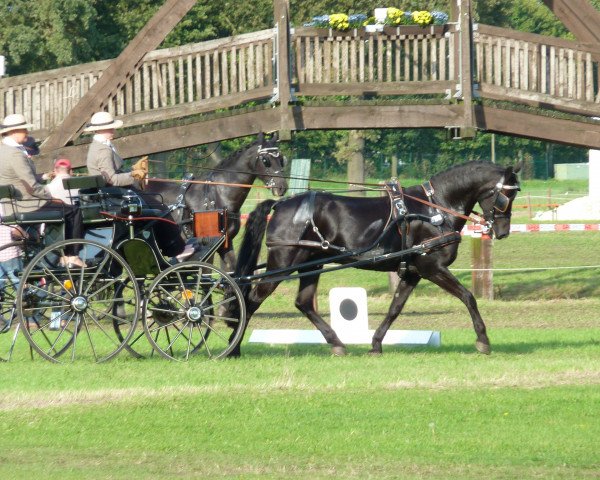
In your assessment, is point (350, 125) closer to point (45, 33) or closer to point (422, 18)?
point (422, 18)

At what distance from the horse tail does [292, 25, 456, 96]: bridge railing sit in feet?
15.9

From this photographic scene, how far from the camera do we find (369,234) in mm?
13273

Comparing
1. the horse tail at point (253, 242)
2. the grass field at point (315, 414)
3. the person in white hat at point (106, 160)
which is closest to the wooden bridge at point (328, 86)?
the grass field at point (315, 414)

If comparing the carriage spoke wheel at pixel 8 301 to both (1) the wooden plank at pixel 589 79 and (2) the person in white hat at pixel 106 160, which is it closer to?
(2) the person in white hat at pixel 106 160

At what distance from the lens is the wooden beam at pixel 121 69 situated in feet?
58.4

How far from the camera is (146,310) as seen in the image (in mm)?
12289

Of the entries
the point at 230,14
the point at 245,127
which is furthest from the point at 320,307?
the point at 230,14

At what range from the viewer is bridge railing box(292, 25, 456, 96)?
18.0 meters

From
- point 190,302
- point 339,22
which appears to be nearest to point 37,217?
point 190,302

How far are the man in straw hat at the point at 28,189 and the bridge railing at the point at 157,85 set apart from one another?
542 cm

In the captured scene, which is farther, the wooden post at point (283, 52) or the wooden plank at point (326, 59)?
the wooden plank at point (326, 59)

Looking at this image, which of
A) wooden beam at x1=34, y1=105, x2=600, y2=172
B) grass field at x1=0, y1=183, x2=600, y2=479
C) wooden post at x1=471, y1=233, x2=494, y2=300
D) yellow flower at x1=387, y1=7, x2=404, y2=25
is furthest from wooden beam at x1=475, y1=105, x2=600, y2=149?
grass field at x1=0, y1=183, x2=600, y2=479

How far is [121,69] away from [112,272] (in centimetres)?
582

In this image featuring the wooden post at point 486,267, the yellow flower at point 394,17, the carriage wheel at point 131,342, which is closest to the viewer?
the carriage wheel at point 131,342
